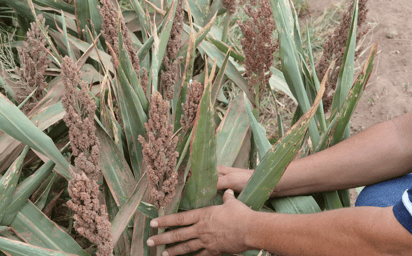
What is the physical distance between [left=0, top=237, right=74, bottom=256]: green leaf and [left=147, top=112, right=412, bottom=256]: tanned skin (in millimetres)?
268

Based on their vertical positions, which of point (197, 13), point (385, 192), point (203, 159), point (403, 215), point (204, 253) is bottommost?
point (385, 192)

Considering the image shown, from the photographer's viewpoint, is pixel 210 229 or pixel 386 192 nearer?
pixel 210 229

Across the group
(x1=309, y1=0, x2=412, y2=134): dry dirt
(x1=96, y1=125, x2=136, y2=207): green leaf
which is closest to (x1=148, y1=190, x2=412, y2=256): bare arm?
(x1=96, y1=125, x2=136, y2=207): green leaf

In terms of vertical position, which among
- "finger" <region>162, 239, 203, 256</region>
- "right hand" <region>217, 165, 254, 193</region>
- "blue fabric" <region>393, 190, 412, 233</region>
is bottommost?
"finger" <region>162, 239, 203, 256</region>

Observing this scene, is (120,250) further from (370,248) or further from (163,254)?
(370,248)

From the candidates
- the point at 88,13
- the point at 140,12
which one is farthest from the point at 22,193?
the point at 88,13

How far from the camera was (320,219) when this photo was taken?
2.72ft

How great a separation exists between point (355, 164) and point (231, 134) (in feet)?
1.41

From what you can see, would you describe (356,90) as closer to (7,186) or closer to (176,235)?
(176,235)

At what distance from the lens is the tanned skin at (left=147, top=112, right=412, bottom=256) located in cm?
74

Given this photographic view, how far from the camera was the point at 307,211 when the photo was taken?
108 centimetres

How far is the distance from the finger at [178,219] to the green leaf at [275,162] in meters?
0.14

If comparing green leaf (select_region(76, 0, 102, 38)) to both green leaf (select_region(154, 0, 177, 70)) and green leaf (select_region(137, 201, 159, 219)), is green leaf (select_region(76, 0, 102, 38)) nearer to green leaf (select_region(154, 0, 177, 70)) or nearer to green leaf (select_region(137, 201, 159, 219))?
green leaf (select_region(154, 0, 177, 70))

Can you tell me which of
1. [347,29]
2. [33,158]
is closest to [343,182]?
[347,29]
